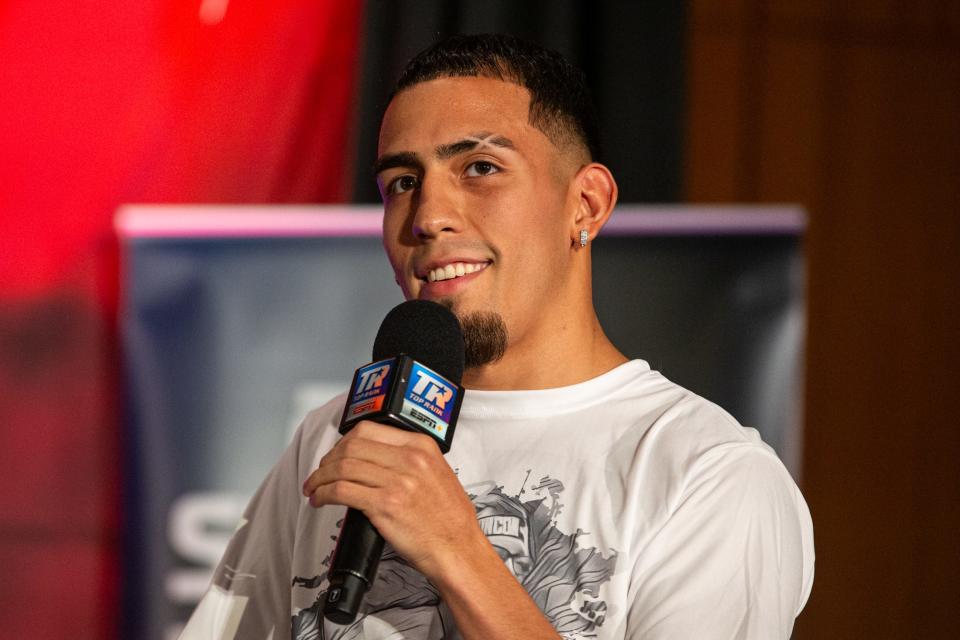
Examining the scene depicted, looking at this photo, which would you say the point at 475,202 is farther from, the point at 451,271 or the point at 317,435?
the point at 317,435

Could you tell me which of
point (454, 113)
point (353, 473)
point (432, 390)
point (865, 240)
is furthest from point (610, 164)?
point (353, 473)

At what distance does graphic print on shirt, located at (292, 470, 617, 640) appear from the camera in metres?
1.27

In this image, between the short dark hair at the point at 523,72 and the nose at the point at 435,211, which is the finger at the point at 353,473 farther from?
the short dark hair at the point at 523,72

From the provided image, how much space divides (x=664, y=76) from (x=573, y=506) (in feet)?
6.04

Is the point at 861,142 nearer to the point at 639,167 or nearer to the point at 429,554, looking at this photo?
the point at 639,167

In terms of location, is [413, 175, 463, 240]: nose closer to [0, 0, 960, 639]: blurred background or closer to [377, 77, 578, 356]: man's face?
[377, 77, 578, 356]: man's face

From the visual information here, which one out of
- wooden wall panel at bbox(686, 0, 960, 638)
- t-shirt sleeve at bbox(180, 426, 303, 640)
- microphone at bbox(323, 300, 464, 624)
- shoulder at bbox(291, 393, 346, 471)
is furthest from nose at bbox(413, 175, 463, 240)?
wooden wall panel at bbox(686, 0, 960, 638)

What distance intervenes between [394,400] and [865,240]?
2.37 meters

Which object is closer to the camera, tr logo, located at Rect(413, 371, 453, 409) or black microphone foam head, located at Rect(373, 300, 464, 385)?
tr logo, located at Rect(413, 371, 453, 409)

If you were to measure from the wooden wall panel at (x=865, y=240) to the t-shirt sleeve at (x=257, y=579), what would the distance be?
1832mm

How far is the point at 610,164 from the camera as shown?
286 cm

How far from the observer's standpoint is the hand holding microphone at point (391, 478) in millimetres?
1020

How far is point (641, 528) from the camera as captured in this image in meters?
1.29

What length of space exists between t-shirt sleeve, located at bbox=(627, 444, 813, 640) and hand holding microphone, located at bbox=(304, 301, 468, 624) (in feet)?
0.85
